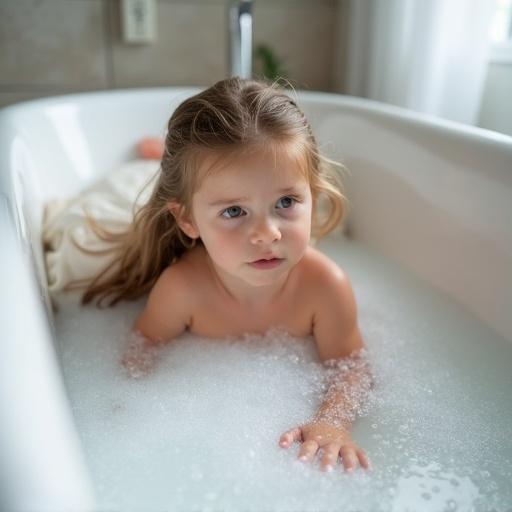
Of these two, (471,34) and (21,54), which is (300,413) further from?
(21,54)

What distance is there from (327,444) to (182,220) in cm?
38

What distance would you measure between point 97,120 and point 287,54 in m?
0.75

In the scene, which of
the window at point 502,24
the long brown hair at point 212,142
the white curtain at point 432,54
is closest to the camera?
the long brown hair at point 212,142

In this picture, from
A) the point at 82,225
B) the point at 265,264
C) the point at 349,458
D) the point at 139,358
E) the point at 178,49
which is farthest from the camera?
the point at 178,49

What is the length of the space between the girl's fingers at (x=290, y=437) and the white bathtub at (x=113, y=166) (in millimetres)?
285

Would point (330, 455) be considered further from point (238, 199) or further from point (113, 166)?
point (113, 166)

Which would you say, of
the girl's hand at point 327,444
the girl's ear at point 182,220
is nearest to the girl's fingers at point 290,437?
the girl's hand at point 327,444

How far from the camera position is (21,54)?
163 cm

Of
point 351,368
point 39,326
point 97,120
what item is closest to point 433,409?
point 351,368

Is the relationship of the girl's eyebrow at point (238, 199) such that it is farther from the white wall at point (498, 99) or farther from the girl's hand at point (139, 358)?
the white wall at point (498, 99)

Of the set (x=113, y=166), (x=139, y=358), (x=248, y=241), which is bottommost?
(x=139, y=358)

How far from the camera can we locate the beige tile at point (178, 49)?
1.71 m

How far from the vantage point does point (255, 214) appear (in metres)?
0.72

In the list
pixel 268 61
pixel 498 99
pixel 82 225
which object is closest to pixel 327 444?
pixel 82 225
